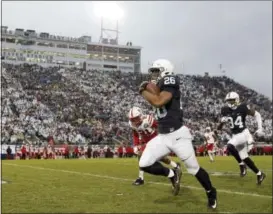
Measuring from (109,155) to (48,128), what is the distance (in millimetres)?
7754

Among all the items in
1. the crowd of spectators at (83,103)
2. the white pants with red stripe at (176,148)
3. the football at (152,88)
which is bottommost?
the white pants with red stripe at (176,148)

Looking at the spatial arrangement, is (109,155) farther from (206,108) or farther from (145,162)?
(145,162)

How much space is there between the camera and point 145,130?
13625 millimetres

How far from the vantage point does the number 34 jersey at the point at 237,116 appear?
46.1 ft

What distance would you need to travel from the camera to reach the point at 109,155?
1672 inches

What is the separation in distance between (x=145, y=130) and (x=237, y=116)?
2778mm

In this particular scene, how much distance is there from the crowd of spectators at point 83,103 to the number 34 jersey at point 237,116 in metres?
22.1

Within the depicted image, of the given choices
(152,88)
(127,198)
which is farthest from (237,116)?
(152,88)

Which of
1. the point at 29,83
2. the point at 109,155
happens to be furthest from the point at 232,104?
the point at 29,83

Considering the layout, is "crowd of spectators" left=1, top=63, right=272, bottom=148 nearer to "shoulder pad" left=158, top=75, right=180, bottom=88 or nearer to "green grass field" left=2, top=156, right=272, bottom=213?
"green grass field" left=2, top=156, right=272, bottom=213

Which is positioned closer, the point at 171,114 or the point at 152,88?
the point at 152,88

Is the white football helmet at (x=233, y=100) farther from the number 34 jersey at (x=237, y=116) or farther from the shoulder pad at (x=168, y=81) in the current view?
the shoulder pad at (x=168, y=81)

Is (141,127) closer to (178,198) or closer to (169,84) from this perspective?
(178,198)

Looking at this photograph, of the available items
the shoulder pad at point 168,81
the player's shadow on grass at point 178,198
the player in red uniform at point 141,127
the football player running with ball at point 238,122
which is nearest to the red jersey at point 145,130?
the player in red uniform at point 141,127
